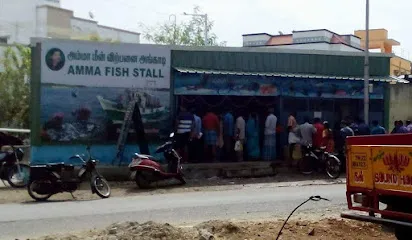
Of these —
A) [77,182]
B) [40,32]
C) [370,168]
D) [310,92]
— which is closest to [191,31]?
[40,32]

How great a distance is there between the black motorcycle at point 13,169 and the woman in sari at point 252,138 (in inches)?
277

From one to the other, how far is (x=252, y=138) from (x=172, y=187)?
449 cm

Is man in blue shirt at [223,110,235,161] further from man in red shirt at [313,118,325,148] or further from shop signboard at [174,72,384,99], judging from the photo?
man in red shirt at [313,118,325,148]

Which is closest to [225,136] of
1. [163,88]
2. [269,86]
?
[269,86]

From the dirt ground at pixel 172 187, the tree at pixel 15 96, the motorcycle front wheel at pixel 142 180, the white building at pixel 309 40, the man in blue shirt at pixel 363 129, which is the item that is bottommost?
the dirt ground at pixel 172 187

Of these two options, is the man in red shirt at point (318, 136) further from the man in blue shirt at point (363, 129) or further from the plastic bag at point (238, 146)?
the plastic bag at point (238, 146)

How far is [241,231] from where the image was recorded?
8.34m

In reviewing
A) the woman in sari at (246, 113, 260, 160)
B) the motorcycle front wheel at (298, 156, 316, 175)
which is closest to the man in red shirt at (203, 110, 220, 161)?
the woman in sari at (246, 113, 260, 160)

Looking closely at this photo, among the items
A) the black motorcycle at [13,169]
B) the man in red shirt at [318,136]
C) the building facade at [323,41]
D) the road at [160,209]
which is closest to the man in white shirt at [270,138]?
the man in red shirt at [318,136]

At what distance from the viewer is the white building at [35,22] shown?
47875mm

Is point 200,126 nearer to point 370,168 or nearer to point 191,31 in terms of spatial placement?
point 370,168

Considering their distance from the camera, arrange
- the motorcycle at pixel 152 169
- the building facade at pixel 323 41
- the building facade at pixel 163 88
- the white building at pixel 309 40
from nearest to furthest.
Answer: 1. the motorcycle at pixel 152 169
2. the building facade at pixel 163 88
3. the white building at pixel 309 40
4. the building facade at pixel 323 41

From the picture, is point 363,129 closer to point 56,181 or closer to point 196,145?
point 196,145

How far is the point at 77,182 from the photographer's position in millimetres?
13188
